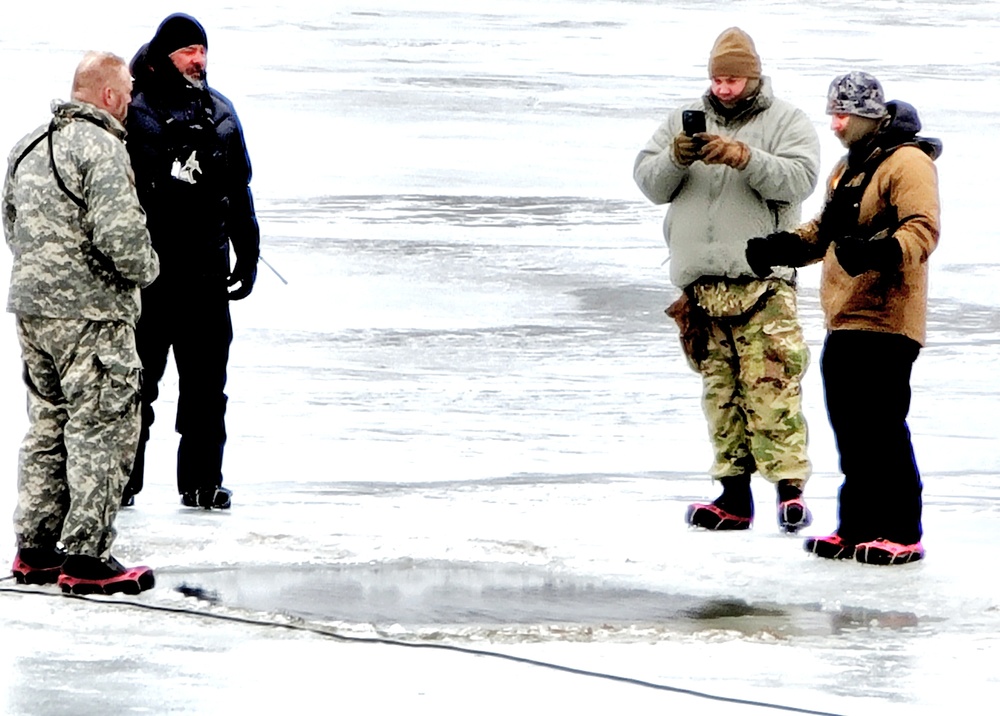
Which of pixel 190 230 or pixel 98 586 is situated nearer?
pixel 98 586

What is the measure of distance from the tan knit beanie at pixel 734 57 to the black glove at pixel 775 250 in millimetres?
594

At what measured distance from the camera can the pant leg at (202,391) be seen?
23.4 feet

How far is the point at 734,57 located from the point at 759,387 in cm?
109

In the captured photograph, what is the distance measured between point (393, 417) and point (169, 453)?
Result: 1.02m

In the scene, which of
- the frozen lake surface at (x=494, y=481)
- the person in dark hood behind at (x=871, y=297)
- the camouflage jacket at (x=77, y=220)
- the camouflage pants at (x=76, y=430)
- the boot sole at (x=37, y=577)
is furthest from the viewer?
the person in dark hood behind at (x=871, y=297)

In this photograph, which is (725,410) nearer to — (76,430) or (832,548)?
(832,548)

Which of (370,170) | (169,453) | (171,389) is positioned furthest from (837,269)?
(370,170)

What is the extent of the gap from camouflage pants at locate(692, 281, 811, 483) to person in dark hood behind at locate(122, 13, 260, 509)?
167cm

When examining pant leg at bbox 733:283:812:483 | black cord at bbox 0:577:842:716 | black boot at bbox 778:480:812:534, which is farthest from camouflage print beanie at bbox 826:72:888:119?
black cord at bbox 0:577:842:716

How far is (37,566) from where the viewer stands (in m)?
5.96

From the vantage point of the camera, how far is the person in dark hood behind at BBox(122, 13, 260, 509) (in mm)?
6980

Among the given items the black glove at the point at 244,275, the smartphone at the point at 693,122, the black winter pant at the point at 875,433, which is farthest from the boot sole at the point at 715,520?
the black glove at the point at 244,275

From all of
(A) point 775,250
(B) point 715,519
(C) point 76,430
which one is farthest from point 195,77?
(B) point 715,519

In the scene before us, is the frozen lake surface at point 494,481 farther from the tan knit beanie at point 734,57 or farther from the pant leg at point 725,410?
the tan knit beanie at point 734,57
